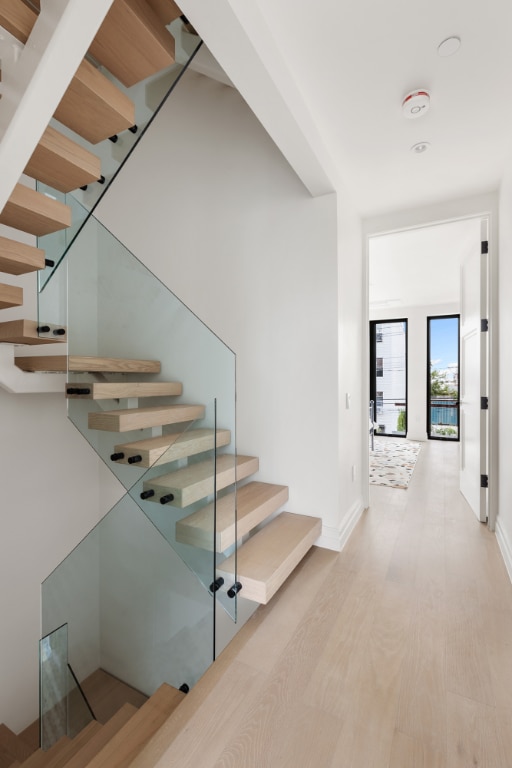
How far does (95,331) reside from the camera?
246 cm

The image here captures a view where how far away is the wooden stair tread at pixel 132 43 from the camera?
4.26 ft

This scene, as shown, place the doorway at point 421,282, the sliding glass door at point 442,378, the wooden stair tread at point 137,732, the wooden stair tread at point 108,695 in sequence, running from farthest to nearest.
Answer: the sliding glass door at point 442,378 → the doorway at point 421,282 → the wooden stair tread at point 108,695 → the wooden stair tread at point 137,732

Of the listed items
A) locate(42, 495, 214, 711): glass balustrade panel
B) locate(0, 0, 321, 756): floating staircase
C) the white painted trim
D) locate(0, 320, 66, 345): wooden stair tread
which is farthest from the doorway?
the white painted trim

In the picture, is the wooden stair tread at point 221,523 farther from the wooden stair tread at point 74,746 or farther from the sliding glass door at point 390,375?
the sliding glass door at point 390,375

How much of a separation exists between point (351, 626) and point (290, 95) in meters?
2.57

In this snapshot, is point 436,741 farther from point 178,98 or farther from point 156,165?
point 178,98

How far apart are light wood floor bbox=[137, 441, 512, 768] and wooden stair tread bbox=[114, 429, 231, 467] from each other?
93 centimetres

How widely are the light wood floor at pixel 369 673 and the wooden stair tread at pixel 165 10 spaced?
107 inches

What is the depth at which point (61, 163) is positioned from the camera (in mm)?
1492

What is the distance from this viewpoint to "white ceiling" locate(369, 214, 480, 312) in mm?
3635

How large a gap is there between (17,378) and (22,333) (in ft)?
1.38

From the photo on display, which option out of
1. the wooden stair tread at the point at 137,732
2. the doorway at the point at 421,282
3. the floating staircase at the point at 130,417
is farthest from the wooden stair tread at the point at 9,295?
the doorway at the point at 421,282

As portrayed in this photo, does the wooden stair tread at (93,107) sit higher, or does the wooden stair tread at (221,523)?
the wooden stair tread at (93,107)

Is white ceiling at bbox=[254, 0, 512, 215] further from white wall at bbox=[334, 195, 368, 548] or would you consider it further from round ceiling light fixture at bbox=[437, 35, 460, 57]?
white wall at bbox=[334, 195, 368, 548]
